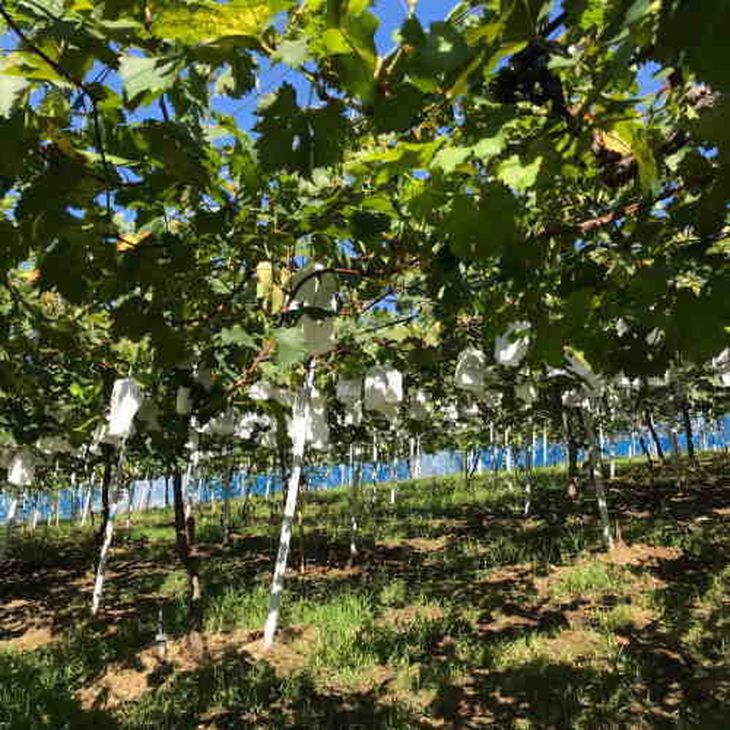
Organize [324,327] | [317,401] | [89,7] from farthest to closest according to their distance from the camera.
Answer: [317,401] < [324,327] < [89,7]

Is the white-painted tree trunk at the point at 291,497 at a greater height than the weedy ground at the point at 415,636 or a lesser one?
greater

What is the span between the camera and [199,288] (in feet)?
7.13

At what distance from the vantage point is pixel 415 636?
259 inches

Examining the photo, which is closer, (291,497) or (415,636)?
(291,497)

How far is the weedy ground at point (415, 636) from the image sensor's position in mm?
5012

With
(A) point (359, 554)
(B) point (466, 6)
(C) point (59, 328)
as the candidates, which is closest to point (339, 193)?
(B) point (466, 6)

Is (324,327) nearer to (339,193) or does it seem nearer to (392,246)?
(392,246)

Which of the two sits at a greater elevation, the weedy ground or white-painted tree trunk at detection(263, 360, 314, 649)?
white-painted tree trunk at detection(263, 360, 314, 649)

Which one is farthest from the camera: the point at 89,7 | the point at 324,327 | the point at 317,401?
the point at 317,401

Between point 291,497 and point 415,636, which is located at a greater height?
point 291,497

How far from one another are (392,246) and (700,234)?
907mm

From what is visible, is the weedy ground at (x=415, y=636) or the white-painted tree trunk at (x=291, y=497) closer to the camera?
the weedy ground at (x=415, y=636)

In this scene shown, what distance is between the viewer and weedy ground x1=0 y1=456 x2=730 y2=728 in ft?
16.4

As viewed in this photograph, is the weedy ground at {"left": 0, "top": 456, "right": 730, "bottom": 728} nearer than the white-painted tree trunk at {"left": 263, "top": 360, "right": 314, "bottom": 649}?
Yes
